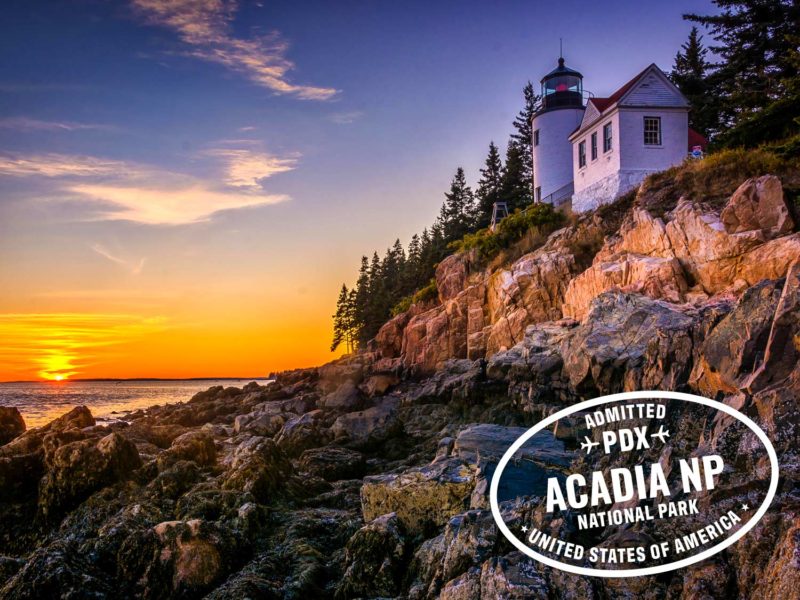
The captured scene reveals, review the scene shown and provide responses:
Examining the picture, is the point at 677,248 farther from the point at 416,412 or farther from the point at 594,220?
the point at 416,412

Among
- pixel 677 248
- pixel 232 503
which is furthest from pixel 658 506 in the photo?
pixel 677 248

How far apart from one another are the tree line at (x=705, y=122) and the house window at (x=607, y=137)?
4.54 meters

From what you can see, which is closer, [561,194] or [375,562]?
[375,562]

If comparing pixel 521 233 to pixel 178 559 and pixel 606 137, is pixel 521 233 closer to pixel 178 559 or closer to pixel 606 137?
pixel 606 137

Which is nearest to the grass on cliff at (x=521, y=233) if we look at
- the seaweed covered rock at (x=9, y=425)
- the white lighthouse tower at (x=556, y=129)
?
the white lighthouse tower at (x=556, y=129)

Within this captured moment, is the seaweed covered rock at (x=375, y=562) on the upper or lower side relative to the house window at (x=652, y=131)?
lower

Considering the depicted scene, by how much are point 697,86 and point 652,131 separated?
48.2 ft

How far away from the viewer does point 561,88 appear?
36594mm

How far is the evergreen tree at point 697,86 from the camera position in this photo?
35.9 meters

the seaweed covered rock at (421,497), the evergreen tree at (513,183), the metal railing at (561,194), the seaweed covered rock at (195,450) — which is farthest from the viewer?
the evergreen tree at (513,183)

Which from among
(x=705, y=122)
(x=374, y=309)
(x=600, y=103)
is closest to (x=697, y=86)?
(x=705, y=122)

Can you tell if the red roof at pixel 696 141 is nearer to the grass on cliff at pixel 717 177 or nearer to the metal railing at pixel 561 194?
the metal railing at pixel 561 194

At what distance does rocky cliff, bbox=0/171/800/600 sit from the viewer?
6723 mm

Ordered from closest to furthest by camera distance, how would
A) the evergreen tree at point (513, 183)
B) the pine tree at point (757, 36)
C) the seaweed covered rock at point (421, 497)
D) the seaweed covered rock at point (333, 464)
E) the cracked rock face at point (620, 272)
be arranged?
the seaweed covered rock at point (421, 497)
the seaweed covered rock at point (333, 464)
the cracked rock face at point (620, 272)
the pine tree at point (757, 36)
the evergreen tree at point (513, 183)
